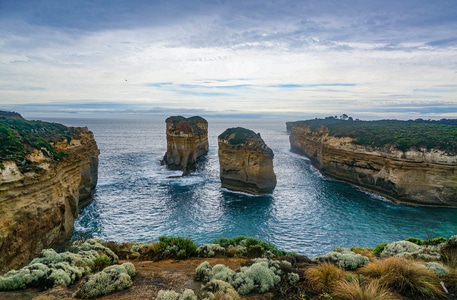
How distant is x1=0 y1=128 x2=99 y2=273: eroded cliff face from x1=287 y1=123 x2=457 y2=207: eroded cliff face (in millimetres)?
36528

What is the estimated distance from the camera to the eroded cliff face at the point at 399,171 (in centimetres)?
3134

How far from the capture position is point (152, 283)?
848cm

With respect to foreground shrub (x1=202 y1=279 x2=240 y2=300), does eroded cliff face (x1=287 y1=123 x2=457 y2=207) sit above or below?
below

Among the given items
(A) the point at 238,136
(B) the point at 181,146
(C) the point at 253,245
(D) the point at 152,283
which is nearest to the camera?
(D) the point at 152,283

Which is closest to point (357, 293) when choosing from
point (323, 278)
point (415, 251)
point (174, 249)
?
point (323, 278)

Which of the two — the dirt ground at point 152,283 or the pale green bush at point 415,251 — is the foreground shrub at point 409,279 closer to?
the pale green bush at point 415,251

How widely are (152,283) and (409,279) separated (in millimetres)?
7753

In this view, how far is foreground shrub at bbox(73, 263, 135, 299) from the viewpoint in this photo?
7.29 meters

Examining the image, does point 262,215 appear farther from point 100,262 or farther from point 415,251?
point 100,262

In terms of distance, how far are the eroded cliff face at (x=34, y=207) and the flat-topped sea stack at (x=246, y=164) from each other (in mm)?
21612

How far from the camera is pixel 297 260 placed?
10.1 metres

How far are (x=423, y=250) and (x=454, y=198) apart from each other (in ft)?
89.3

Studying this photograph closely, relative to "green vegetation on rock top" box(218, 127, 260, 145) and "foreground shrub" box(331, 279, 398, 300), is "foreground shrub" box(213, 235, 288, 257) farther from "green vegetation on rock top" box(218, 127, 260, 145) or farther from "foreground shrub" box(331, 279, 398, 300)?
"green vegetation on rock top" box(218, 127, 260, 145)

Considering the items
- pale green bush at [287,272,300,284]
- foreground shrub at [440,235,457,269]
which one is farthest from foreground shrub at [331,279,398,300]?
foreground shrub at [440,235,457,269]
